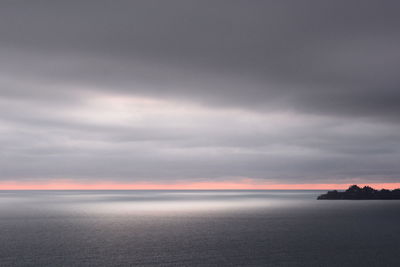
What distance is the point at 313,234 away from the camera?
104 metres

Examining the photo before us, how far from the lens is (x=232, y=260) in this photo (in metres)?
67.3

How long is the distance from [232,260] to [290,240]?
29.4 m

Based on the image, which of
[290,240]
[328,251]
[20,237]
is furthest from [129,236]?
[328,251]

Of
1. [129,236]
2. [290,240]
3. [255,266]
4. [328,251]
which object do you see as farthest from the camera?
[129,236]

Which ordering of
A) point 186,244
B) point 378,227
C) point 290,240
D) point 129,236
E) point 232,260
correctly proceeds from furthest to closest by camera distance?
point 378,227
point 129,236
point 290,240
point 186,244
point 232,260

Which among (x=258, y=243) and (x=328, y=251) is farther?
(x=258, y=243)

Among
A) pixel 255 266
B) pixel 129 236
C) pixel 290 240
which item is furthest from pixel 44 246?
pixel 290 240

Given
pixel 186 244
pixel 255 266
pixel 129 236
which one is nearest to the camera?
pixel 255 266

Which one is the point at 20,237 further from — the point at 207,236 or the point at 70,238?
the point at 207,236

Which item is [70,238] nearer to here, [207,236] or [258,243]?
[207,236]

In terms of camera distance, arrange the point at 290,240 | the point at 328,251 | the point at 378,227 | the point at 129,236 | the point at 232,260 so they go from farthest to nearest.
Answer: the point at 378,227
the point at 129,236
the point at 290,240
the point at 328,251
the point at 232,260

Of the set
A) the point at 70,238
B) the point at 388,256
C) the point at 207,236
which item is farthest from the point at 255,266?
the point at 70,238

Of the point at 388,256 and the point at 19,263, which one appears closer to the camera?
the point at 19,263

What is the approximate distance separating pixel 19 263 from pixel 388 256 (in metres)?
66.4
